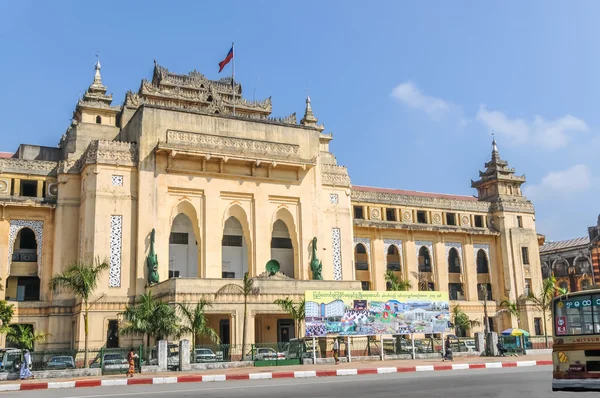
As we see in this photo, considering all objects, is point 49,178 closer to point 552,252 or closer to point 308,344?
point 308,344

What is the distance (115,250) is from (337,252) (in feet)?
48.3

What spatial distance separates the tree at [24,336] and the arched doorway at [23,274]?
2.70 metres

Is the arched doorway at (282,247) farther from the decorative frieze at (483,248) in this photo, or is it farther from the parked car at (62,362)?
the parked car at (62,362)

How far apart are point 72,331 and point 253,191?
13.7m

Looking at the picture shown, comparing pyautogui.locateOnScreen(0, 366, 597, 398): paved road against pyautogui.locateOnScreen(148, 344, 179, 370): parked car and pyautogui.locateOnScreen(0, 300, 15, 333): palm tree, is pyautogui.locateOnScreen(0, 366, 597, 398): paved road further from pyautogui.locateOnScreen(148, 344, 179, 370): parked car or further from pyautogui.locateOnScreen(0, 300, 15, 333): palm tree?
pyautogui.locateOnScreen(0, 300, 15, 333): palm tree

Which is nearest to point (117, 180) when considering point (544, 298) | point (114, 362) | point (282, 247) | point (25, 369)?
point (282, 247)

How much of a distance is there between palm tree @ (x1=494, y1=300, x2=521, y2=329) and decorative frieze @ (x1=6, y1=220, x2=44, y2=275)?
114 feet

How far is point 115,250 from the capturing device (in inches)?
1503

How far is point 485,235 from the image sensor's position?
55094 millimetres

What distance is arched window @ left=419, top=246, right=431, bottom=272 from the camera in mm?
53250

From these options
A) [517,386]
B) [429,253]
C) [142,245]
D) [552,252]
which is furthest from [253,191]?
[552,252]

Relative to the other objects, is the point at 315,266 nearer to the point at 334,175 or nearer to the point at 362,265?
the point at 334,175

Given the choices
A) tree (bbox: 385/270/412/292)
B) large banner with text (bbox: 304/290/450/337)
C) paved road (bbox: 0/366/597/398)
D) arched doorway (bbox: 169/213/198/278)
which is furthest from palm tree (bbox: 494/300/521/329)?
paved road (bbox: 0/366/597/398)

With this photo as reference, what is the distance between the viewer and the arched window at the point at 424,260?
175 feet
